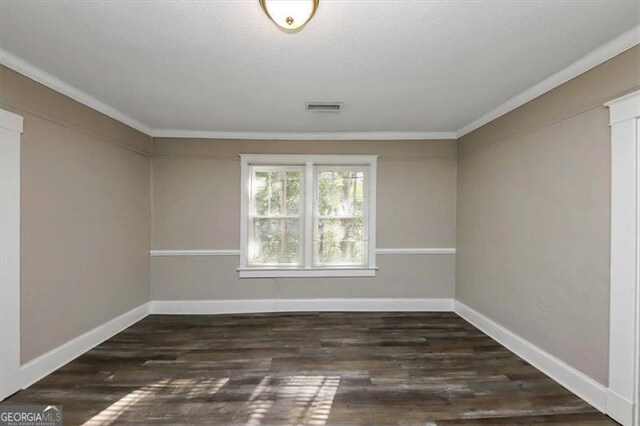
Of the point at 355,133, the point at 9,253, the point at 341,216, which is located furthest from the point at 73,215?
the point at 355,133

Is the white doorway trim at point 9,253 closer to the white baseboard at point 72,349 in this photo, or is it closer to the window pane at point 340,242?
the white baseboard at point 72,349

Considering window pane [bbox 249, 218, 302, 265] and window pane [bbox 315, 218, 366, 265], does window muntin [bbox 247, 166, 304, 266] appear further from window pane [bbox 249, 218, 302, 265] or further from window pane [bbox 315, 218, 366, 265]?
window pane [bbox 315, 218, 366, 265]

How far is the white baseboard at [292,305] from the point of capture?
398cm

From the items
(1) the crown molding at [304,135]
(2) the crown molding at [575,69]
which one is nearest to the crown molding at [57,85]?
(1) the crown molding at [304,135]

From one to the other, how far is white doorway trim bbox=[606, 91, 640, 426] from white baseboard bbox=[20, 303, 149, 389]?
4110 mm

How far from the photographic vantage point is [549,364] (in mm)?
2490

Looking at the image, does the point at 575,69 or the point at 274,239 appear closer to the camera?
the point at 575,69

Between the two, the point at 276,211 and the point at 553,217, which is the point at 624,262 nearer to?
the point at 553,217

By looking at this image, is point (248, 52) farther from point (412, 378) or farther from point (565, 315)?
point (565, 315)

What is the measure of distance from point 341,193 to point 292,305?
1.63 metres

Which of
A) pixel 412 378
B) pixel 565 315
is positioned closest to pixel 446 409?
pixel 412 378

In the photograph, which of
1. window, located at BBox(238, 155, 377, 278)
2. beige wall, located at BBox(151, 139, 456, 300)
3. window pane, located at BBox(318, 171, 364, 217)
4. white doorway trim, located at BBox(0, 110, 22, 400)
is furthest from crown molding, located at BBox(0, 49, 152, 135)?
window pane, located at BBox(318, 171, 364, 217)

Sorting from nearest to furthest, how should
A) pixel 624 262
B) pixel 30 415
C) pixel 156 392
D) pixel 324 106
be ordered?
pixel 624 262
pixel 30 415
pixel 156 392
pixel 324 106

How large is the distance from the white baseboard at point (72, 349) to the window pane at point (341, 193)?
2.61 metres
